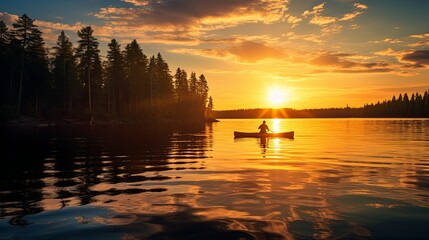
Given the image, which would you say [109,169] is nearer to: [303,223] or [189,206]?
[189,206]

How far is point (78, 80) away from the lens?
77.8 meters

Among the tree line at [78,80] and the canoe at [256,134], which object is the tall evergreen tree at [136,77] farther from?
the canoe at [256,134]

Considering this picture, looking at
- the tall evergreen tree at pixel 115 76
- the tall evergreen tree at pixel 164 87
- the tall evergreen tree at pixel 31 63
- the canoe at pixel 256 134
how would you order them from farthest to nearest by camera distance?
the tall evergreen tree at pixel 164 87
the tall evergreen tree at pixel 115 76
the tall evergreen tree at pixel 31 63
the canoe at pixel 256 134

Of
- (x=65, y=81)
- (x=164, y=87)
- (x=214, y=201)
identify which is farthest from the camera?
(x=164, y=87)

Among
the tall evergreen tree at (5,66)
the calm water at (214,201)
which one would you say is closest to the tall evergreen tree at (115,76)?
the tall evergreen tree at (5,66)

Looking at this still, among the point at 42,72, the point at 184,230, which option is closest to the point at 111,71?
the point at 42,72

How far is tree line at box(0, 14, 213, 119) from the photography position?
66.9m

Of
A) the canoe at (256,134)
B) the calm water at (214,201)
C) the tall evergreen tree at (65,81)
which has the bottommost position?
the calm water at (214,201)

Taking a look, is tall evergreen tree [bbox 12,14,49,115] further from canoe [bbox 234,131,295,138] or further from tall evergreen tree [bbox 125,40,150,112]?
canoe [bbox 234,131,295,138]

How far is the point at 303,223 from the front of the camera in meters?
7.36

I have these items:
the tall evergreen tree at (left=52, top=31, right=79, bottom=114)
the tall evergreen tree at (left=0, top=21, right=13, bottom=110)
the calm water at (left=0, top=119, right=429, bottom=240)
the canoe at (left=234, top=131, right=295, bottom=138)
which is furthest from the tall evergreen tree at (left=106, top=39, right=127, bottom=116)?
the calm water at (left=0, top=119, right=429, bottom=240)

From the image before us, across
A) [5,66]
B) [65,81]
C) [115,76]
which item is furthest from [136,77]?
[5,66]

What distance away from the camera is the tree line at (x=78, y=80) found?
6694 cm

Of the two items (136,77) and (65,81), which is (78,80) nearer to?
(65,81)
